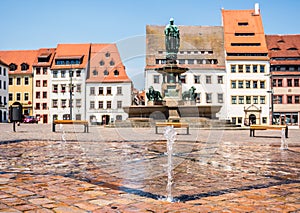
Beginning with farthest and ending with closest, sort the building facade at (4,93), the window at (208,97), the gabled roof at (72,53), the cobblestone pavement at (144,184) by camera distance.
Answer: the building facade at (4,93), the gabled roof at (72,53), the window at (208,97), the cobblestone pavement at (144,184)

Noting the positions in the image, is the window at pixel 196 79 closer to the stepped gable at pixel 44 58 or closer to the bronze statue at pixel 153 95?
the stepped gable at pixel 44 58

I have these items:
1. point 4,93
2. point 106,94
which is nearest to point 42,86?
point 4,93

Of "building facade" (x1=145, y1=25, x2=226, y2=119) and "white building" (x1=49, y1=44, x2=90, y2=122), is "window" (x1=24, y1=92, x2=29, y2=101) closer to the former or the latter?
"white building" (x1=49, y1=44, x2=90, y2=122)

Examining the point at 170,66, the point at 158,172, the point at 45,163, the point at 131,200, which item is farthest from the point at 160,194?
the point at 170,66

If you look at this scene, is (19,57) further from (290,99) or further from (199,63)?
(290,99)

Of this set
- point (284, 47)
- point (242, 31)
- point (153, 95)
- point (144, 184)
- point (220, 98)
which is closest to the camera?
point (144, 184)

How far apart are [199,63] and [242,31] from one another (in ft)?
29.4

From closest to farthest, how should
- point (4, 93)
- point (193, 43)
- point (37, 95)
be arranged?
1. point (193, 43)
2. point (37, 95)
3. point (4, 93)

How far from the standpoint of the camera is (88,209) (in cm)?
382

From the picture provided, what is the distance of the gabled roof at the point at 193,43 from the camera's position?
56594 mm

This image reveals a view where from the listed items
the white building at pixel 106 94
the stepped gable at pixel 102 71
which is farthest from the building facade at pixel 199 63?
the stepped gable at pixel 102 71

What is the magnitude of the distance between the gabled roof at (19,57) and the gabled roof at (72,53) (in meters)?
4.96

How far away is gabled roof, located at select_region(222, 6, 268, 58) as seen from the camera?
57000mm

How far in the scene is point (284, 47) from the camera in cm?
5725
